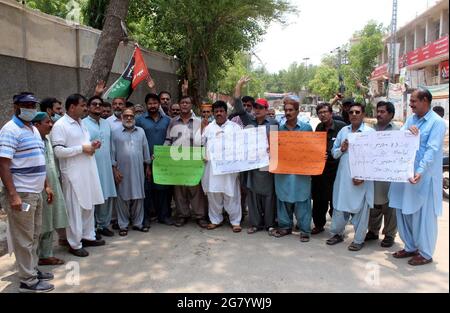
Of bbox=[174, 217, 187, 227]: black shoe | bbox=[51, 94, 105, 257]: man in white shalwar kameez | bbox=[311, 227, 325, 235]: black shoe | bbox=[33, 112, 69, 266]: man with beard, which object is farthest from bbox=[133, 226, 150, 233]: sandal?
bbox=[311, 227, 325, 235]: black shoe

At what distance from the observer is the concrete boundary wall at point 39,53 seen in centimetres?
651

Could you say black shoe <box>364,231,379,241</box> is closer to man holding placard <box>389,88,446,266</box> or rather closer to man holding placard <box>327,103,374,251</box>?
man holding placard <box>327,103,374,251</box>

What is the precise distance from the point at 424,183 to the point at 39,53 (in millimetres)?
6808

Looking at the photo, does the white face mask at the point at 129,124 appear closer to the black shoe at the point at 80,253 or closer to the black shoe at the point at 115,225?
the black shoe at the point at 115,225

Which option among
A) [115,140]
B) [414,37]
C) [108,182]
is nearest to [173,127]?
[115,140]

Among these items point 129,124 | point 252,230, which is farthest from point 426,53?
point 129,124

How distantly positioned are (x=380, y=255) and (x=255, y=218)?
65.6 inches

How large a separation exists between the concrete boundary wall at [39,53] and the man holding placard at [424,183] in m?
5.74

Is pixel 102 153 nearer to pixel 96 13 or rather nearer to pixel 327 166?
pixel 327 166

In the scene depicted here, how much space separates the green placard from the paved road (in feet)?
2.61

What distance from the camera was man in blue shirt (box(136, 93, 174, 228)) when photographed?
5648mm

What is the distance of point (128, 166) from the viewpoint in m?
5.35

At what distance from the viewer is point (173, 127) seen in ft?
18.6

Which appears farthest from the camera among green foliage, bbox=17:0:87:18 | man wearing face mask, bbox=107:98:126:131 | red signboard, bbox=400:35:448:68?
red signboard, bbox=400:35:448:68
